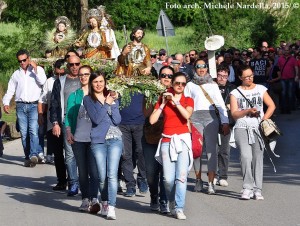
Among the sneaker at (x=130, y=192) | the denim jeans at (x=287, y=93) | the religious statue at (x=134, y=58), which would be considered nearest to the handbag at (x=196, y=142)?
the sneaker at (x=130, y=192)

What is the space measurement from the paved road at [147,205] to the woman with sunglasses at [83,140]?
241mm

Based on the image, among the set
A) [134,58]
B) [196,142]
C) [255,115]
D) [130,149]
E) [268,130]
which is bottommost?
[130,149]

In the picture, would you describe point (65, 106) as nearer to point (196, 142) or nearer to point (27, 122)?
point (196, 142)

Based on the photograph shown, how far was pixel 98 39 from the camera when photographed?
52.0 ft

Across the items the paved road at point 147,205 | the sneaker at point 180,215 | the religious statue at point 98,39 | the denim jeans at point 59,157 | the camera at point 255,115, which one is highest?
the religious statue at point 98,39

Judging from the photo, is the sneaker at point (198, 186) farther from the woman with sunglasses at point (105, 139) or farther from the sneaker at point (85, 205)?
the woman with sunglasses at point (105, 139)

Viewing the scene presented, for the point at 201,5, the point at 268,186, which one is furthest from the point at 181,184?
the point at 201,5

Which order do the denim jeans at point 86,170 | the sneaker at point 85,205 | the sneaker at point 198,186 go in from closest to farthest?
the denim jeans at point 86,170
the sneaker at point 85,205
the sneaker at point 198,186

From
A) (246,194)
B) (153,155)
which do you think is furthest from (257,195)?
(153,155)

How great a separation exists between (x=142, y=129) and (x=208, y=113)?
949 millimetres

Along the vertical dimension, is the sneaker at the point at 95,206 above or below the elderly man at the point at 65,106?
below

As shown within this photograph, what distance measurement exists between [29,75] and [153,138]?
5.74m

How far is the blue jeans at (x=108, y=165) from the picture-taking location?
11516 mm

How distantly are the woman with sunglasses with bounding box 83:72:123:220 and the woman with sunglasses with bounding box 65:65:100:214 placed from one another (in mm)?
172
